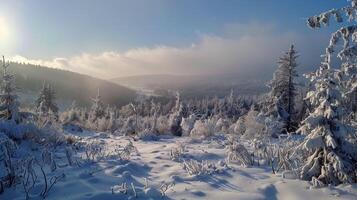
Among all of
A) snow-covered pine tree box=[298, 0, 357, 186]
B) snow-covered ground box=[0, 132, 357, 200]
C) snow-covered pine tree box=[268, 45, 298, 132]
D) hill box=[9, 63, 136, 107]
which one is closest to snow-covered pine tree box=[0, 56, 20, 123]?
snow-covered ground box=[0, 132, 357, 200]

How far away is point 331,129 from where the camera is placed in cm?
601

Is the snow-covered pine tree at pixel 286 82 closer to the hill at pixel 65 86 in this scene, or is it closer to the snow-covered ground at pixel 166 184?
the snow-covered ground at pixel 166 184

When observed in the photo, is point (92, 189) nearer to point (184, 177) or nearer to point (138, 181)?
point (138, 181)

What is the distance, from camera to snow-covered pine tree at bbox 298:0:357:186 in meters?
5.82

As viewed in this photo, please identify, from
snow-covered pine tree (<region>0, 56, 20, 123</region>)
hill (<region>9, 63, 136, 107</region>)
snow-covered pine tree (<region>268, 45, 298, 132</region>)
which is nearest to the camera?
snow-covered pine tree (<region>0, 56, 20, 123</region>)

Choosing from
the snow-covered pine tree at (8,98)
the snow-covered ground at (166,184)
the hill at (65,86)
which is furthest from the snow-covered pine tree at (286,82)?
the hill at (65,86)

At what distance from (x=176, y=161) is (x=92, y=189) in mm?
2777

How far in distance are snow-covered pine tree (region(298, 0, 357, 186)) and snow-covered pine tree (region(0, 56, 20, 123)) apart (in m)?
9.88

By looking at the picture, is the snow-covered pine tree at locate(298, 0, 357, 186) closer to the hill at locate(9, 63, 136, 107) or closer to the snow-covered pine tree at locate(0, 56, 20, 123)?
the snow-covered pine tree at locate(0, 56, 20, 123)

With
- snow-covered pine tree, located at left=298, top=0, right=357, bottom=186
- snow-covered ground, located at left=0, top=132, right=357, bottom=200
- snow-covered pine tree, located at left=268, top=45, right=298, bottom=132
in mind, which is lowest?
snow-covered ground, located at left=0, top=132, right=357, bottom=200

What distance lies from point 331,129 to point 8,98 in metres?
11.5

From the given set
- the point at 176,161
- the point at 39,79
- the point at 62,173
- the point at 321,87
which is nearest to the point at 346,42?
the point at 321,87

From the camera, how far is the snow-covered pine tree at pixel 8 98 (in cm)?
1297

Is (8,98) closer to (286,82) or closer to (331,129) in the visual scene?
(331,129)
